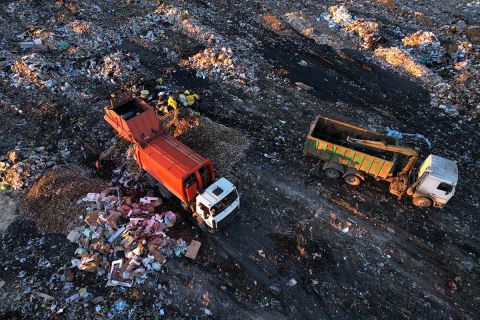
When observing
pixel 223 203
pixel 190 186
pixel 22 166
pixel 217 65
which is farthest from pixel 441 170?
pixel 22 166

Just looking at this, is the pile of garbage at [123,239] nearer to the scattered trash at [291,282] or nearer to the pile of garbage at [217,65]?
the scattered trash at [291,282]

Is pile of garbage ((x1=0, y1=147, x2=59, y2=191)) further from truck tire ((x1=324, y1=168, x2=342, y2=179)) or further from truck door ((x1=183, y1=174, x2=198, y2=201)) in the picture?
truck tire ((x1=324, y1=168, x2=342, y2=179))

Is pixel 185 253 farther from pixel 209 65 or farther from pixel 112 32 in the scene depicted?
pixel 112 32

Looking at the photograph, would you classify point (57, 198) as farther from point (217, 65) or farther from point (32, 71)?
point (217, 65)

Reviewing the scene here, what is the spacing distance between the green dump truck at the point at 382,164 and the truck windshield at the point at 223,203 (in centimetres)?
401

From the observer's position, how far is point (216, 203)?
37.0 ft

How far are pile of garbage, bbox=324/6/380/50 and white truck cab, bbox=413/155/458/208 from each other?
11094 millimetres

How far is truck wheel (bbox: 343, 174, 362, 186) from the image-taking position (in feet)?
45.5

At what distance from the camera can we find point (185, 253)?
11891 millimetres

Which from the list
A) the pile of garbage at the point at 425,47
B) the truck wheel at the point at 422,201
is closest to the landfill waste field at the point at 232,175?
the truck wheel at the point at 422,201

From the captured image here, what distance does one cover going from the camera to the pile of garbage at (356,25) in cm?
2169

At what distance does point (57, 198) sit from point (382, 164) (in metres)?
12.1

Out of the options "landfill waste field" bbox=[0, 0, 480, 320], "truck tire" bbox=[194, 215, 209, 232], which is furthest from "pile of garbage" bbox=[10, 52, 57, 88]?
"truck tire" bbox=[194, 215, 209, 232]

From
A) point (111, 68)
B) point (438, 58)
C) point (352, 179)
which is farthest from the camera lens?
point (438, 58)
